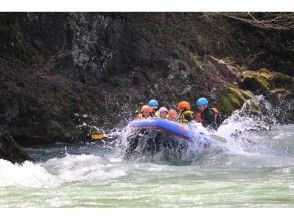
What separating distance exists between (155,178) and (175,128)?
4.46 ft

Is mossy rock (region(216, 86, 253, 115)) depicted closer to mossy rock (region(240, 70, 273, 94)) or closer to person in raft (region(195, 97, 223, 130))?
mossy rock (region(240, 70, 273, 94))

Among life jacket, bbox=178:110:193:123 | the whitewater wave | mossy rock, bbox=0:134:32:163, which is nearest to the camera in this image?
the whitewater wave

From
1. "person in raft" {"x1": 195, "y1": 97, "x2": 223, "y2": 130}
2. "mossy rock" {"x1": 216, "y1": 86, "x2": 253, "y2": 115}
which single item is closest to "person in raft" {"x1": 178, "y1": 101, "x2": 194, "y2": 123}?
"person in raft" {"x1": 195, "y1": 97, "x2": 223, "y2": 130}

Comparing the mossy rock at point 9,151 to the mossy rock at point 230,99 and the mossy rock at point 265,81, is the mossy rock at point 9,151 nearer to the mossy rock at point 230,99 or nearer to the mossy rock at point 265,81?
the mossy rock at point 230,99

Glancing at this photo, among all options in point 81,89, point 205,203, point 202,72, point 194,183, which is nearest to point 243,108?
point 202,72

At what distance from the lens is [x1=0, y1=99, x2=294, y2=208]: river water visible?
15.4ft

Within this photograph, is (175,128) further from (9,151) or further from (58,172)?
(9,151)

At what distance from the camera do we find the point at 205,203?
14.9ft

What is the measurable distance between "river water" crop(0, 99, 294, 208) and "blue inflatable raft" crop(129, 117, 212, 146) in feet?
0.56

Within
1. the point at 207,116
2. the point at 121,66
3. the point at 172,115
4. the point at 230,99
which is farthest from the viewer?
the point at 230,99

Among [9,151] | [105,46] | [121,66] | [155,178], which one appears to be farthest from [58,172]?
[121,66]

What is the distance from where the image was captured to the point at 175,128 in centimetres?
731
